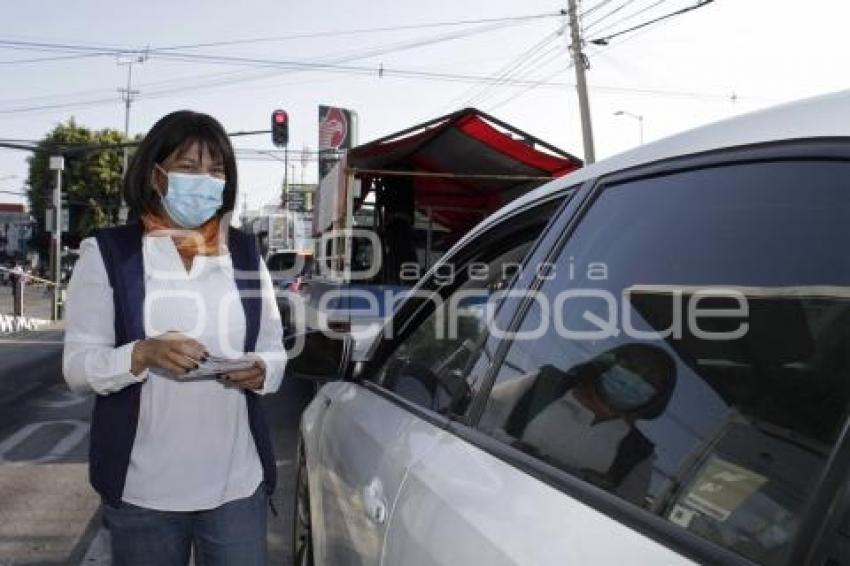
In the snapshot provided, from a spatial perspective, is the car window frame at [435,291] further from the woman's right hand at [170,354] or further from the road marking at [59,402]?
the road marking at [59,402]

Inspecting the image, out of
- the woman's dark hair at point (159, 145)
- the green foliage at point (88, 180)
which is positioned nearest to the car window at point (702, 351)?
the woman's dark hair at point (159, 145)

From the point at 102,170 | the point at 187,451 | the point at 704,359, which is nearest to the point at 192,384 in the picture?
the point at 187,451

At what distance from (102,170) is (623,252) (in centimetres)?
6528

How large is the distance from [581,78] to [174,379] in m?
21.6

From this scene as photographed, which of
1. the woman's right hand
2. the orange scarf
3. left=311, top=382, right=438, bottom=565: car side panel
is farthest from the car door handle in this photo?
the orange scarf

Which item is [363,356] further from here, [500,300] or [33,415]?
[33,415]

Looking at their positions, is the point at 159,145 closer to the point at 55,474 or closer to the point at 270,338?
the point at 270,338

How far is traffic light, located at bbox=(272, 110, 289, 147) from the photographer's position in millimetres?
24062

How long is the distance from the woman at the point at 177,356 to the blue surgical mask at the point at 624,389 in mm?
1000

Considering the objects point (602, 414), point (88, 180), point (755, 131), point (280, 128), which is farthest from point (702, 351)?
point (88, 180)

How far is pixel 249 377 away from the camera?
2.36 meters

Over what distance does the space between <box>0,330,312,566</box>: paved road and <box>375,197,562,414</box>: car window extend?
78.0 inches

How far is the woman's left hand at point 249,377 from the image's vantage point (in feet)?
7.62

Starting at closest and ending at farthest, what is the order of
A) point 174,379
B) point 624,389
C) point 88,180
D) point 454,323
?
1. point 624,389
2. point 174,379
3. point 454,323
4. point 88,180
